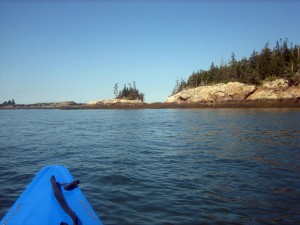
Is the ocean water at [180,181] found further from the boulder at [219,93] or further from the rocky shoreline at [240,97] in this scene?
the boulder at [219,93]

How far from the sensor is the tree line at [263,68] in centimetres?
8544

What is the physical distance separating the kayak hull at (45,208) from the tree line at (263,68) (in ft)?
283

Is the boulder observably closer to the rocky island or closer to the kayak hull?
the rocky island

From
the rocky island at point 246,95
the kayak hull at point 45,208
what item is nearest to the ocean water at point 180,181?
the kayak hull at point 45,208

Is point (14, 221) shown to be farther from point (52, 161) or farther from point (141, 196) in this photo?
point (52, 161)

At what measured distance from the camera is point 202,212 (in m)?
6.62

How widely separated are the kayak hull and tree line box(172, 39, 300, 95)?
86198 millimetres

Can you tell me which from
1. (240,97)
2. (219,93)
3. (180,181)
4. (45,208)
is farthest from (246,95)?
(45,208)

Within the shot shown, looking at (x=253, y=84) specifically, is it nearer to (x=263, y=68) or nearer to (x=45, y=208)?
(x=263, y=68)

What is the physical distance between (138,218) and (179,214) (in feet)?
3.60

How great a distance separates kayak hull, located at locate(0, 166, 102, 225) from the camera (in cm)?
378

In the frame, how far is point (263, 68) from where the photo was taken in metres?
91.1

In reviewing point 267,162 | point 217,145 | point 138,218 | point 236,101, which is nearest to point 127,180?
point 138,218

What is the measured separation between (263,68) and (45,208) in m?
99.2
